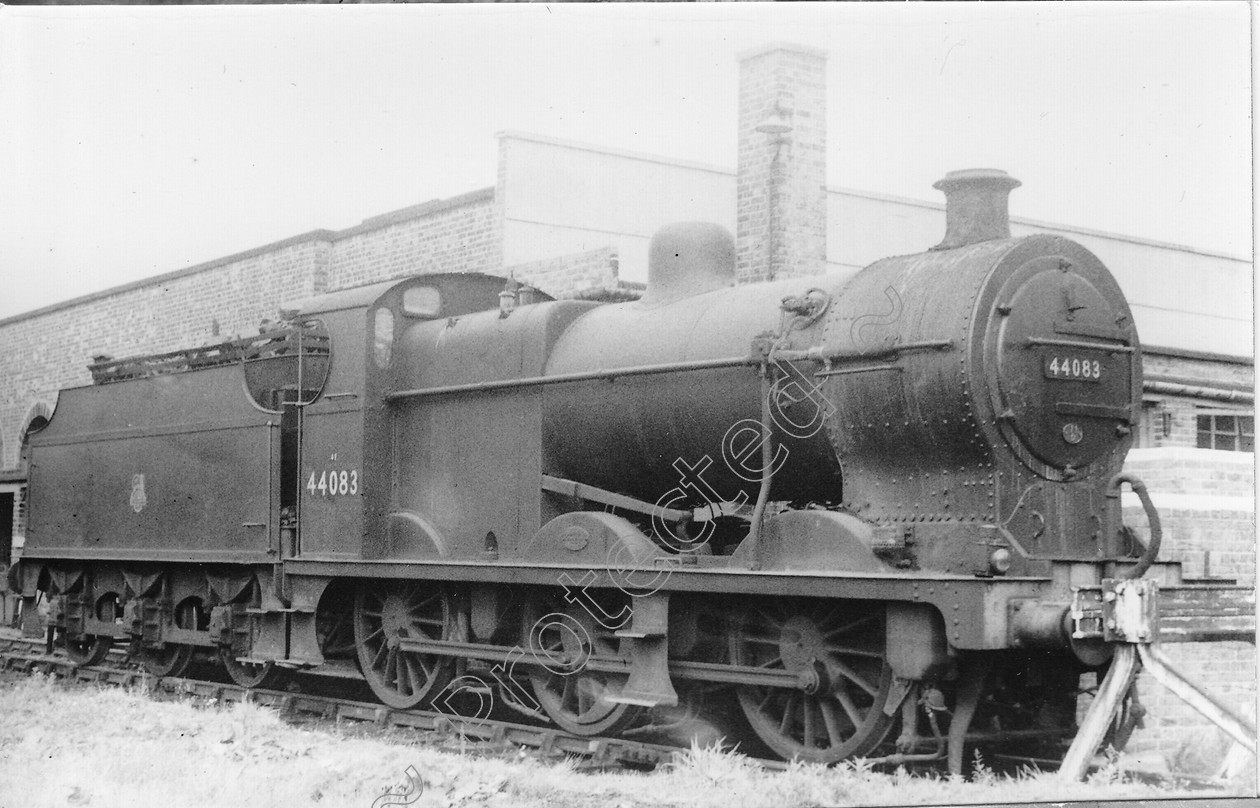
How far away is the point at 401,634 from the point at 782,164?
5.67 meters

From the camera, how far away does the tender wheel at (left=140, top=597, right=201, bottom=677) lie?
39.0 ft

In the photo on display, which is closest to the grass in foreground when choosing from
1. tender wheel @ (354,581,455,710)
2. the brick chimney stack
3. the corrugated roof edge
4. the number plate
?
tender wheel @ (354,581,455,710)

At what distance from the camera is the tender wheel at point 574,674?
8547mm

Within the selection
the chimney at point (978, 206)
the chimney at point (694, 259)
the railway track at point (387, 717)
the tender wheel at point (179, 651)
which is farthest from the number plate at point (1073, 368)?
the tender wheel at point (179, 651)

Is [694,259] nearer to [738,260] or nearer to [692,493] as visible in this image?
[692,493]

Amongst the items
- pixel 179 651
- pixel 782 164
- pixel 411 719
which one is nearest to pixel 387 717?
pixel 411 719

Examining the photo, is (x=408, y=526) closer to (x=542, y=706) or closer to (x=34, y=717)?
(x=542, y=706)

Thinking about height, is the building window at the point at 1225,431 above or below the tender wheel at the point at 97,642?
above

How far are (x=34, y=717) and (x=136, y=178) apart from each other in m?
3.93

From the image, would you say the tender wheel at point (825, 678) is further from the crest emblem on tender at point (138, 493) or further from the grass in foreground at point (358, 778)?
the crest emblem on tender at point (138, 493)

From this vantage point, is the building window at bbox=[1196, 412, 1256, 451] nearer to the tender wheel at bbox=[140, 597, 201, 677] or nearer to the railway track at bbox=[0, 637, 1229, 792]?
the railway track at bbox=[0, 637, 1229, 792]

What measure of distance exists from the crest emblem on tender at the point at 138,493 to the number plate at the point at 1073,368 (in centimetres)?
766

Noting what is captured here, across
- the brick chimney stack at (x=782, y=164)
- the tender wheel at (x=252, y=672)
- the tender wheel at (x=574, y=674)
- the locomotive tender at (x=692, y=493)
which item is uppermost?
the brick chimney stack at (x=782, y=164)

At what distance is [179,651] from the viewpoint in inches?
479
